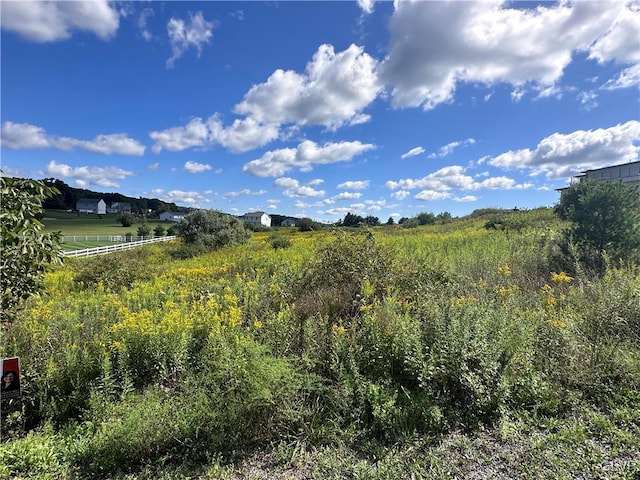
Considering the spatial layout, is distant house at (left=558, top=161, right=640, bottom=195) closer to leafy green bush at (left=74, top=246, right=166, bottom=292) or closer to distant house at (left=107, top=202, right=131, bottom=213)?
leafy green bush at (left=74, top=246, right=166, bottom=292)

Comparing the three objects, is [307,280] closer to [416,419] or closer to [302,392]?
[302,392]

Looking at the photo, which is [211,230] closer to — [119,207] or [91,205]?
[91,205]

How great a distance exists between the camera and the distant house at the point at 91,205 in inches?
3519

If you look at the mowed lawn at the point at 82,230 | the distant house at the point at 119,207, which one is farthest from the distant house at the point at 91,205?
the mowed lawn at the point at 82,230

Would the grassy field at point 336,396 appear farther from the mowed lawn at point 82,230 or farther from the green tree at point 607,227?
the mowed lawn at point 82,230


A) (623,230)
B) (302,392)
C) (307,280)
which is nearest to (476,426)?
(302,392)

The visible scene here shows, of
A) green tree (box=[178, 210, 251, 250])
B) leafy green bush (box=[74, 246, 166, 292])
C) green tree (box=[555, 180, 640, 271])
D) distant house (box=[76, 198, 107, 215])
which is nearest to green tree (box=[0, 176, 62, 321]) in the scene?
leafy green bush (box=[74, 246, 166, 292])

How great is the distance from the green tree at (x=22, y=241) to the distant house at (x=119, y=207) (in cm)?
10891

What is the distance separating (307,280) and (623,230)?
24.1 ft

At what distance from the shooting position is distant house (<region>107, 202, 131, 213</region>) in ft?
323

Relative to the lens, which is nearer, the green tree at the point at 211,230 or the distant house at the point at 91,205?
the green tree at the point at 211,230

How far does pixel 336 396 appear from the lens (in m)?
3.13

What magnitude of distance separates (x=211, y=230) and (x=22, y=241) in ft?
63.5

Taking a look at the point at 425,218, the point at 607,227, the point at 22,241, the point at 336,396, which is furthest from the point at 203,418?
the point at 425,218
